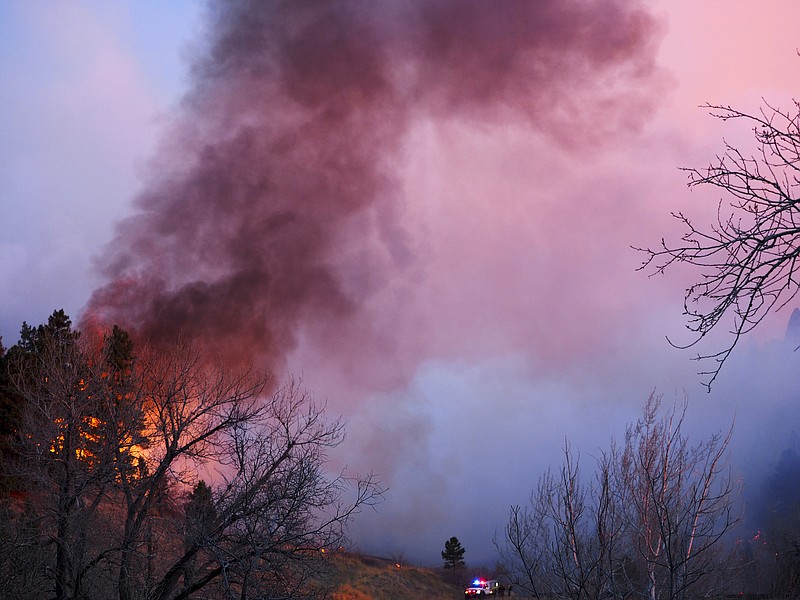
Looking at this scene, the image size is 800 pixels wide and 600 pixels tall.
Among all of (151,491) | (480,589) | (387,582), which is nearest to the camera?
(151,491)

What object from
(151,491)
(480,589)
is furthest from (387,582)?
(151,491)

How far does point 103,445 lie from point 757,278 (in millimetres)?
21135

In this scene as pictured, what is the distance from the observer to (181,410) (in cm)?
2294

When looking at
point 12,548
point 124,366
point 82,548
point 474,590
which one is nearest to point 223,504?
point 82,548

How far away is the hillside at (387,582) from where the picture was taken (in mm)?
62281

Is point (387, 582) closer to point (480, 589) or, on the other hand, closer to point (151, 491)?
point (480, 589)

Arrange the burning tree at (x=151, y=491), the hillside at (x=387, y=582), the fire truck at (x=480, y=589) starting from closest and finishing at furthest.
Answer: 1. the burning tree at (x=151, y=491)
2. the hillside at (x=387, y=582)
3. the fire truck at (x=480, y=589)

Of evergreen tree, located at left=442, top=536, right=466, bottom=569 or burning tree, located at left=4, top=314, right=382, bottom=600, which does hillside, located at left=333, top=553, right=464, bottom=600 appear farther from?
burning tree, located at left=4, top=314, right=382, bottom=600

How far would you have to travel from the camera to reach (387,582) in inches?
2808

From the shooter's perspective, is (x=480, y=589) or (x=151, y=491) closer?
(x=151, y=491)

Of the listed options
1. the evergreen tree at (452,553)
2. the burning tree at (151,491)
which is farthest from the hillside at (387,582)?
the burning tree at (151,491)

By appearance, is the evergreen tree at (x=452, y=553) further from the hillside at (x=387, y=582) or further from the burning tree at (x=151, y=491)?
the burning tree at (x=151, y=491)

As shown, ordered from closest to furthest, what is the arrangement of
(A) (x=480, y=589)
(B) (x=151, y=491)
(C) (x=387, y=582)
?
(B) (x=151, y=491) < (A) (x=480, y=589) < (C) (x=387, y=582)

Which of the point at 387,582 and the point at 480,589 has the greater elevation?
the point at 387,582
